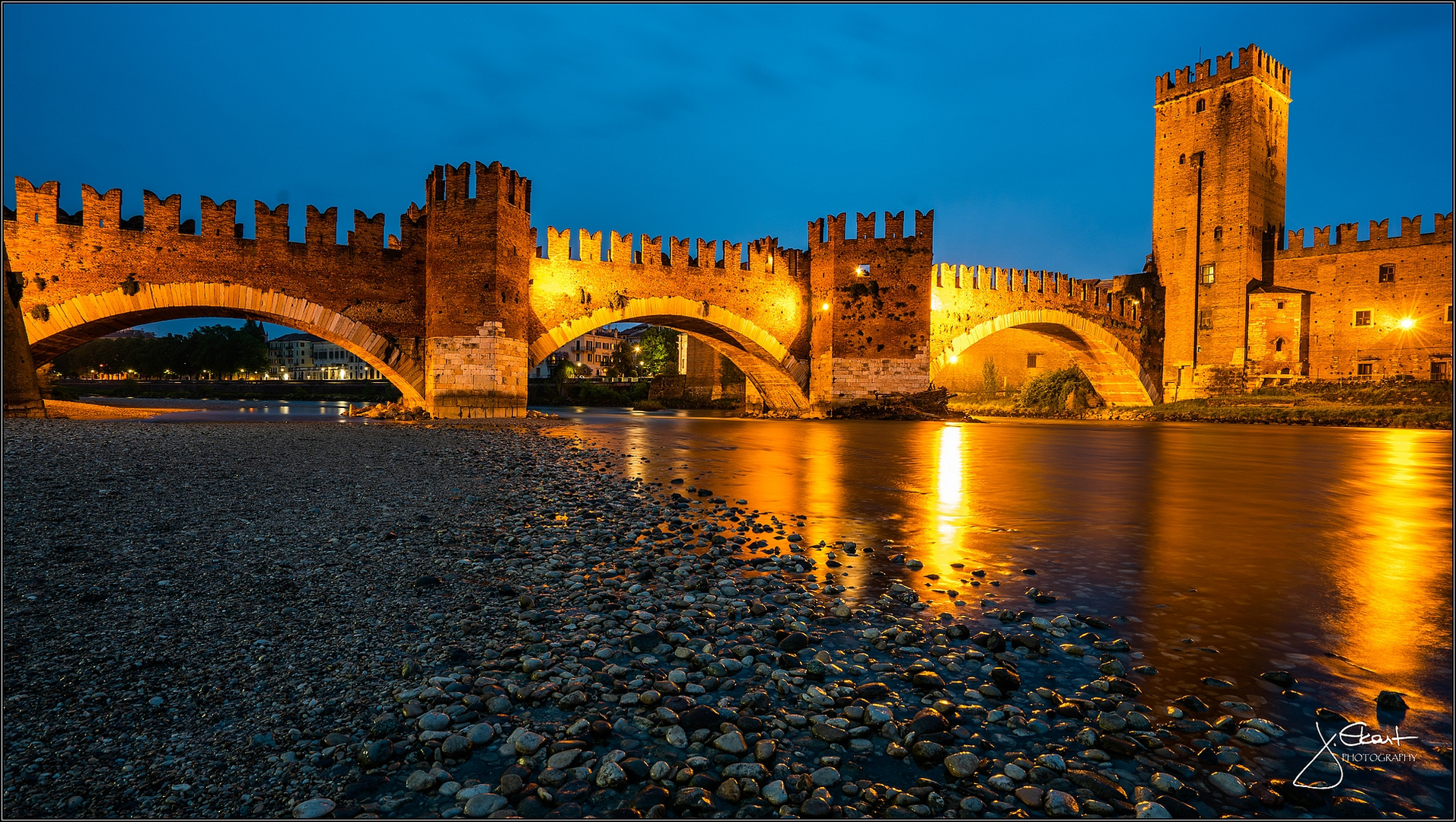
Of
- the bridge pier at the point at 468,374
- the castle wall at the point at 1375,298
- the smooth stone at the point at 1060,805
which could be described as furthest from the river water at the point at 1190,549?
the castle wall at the point at 1375,298

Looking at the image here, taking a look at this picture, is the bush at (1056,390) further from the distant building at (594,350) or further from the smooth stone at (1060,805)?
the distant building at (594,350)

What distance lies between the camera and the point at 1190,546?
5.86 meters

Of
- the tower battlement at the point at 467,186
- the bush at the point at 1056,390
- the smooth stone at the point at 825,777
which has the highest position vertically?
the tower battlement at the point at 467,186

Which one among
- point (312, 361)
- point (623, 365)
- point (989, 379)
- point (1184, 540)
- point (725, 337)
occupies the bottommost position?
point (1184, 540)

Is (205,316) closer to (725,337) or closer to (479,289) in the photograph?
(479,289)

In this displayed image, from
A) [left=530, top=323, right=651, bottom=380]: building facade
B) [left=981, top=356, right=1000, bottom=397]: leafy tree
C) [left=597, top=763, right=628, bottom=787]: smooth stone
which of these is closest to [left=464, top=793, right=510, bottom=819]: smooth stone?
[left=597, top=763, right=628, bottom=787]: smooth stone

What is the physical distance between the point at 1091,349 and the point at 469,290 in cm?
3499

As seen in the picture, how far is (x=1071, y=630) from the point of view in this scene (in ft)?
11.8

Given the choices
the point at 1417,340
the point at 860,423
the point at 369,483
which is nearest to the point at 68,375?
the point at 860,423

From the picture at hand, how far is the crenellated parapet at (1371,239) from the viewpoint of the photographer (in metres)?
39.1

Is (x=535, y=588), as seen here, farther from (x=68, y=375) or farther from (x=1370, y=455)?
(x=68, y=375)

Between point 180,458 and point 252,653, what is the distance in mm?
8189

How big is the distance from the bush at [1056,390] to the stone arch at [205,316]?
34117 millimetres
